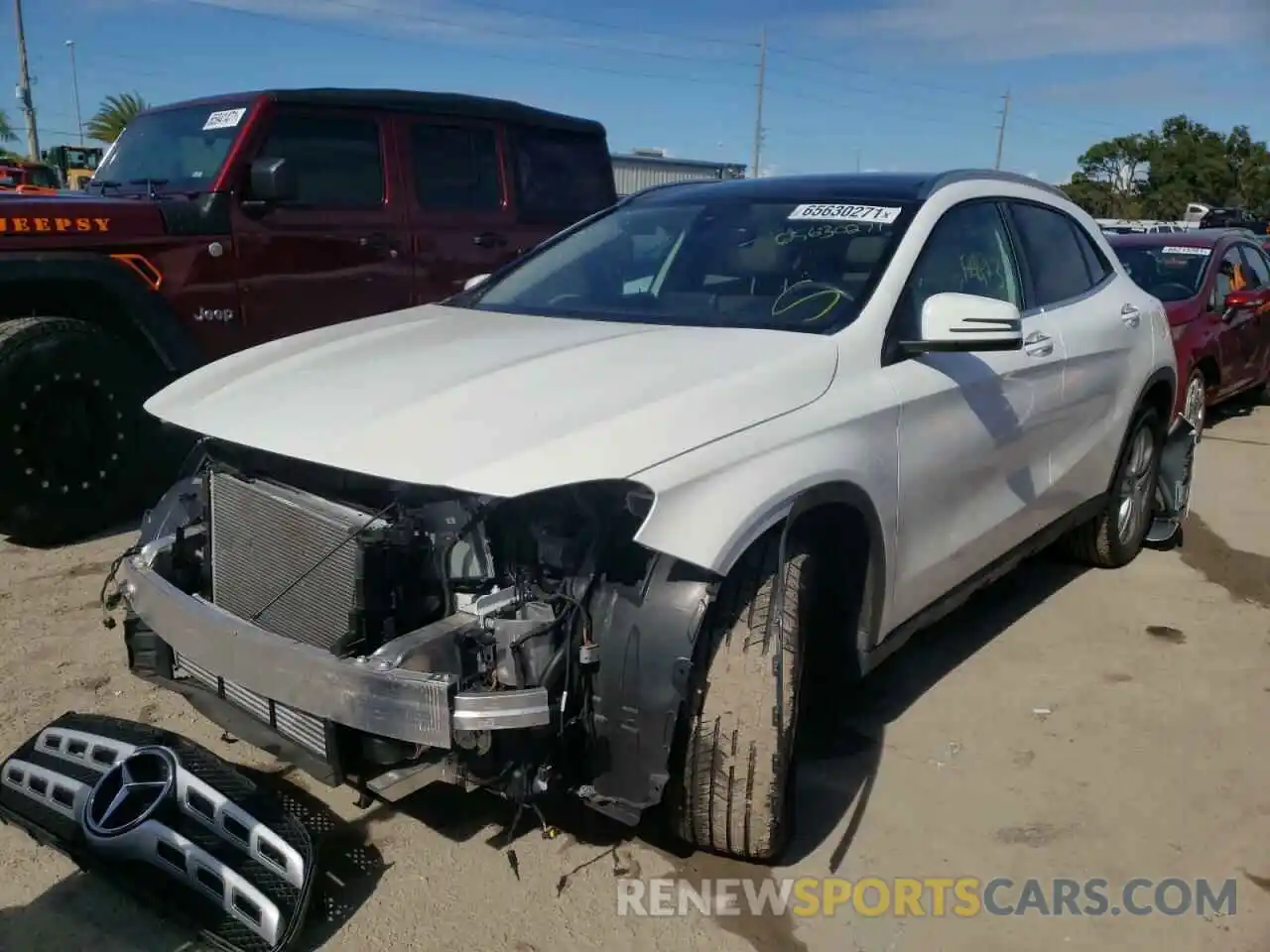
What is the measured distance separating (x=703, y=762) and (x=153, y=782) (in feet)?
4.41

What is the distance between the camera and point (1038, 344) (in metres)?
3.86

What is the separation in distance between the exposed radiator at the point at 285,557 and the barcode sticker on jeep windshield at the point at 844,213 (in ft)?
5.98

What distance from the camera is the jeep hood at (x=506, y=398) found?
92.4 inches

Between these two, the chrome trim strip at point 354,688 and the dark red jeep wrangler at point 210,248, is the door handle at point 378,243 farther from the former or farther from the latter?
the chrome trim strip at point 354,688

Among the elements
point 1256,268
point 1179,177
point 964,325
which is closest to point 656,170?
Answer: point 1256,268

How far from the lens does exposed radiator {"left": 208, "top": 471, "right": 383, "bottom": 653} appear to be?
2.53m

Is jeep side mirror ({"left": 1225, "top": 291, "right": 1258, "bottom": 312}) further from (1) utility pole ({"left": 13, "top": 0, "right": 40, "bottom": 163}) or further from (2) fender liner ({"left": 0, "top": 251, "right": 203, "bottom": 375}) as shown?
(1) utility pole ({"left": 13, "top": 0, "right": 40, "bottom": 163})

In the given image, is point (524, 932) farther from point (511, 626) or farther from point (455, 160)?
point (455, 160)

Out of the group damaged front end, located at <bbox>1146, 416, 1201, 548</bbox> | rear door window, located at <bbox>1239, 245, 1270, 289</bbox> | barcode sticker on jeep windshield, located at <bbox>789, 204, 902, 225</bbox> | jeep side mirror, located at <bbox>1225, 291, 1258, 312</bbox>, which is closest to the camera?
barcode sticker on jeep windshield, located at <bbox>789, 204, 902, 225</bbox>

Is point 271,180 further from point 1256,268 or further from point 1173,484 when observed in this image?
point 1256,268

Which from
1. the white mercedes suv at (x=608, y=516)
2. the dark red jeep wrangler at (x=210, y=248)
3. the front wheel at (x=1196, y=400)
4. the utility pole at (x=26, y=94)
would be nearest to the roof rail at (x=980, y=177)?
the white mercedes suv at (x=608, y=516)

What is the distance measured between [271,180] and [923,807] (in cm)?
423

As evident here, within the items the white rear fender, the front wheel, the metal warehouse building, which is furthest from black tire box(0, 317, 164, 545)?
the metal warehouse building

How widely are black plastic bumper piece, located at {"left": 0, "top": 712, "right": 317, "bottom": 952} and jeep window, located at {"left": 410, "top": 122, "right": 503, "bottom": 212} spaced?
13.7ft
